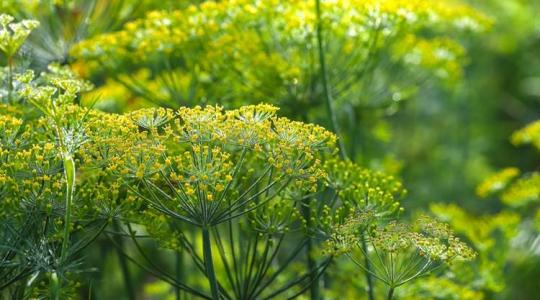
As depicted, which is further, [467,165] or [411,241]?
[467,165]

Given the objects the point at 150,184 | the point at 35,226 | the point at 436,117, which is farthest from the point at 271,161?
the point at 436,117

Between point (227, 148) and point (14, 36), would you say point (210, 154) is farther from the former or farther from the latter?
point (14, 36)

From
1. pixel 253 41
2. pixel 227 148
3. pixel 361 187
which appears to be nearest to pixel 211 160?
pixel 227 148

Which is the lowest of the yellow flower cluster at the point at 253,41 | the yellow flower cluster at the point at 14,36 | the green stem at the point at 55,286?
the green stem at the point at 55,286

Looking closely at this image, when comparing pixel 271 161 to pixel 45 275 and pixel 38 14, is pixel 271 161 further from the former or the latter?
pixel 38 14

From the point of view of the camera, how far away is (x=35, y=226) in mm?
3768

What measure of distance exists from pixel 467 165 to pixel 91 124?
20.5 ft

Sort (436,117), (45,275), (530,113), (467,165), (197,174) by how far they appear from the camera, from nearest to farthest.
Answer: (197,174) → (45,275) → (467,165) → (436,117) → (530,113)

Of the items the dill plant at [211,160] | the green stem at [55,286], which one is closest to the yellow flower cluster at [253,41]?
the dill plant at [211,160]

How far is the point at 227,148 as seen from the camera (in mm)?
4105

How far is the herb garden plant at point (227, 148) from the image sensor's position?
354 cm

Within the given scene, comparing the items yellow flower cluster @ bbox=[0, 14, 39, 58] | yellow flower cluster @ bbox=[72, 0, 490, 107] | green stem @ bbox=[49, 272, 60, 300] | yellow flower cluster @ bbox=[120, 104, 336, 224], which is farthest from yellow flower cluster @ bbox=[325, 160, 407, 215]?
yellow flower cluster @ bbox=[0, 14, 39, 58]

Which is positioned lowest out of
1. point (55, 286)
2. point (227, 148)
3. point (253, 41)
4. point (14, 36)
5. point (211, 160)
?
point (55, 286)

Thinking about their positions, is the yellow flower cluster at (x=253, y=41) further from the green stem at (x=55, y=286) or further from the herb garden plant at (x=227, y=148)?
the green stem at (x=55, y=286)
